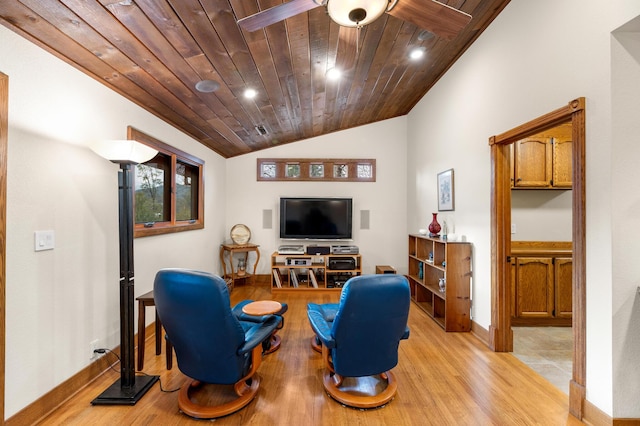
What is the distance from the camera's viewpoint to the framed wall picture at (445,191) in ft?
11.7

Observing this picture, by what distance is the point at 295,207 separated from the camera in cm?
518

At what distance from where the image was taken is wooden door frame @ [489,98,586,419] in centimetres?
183

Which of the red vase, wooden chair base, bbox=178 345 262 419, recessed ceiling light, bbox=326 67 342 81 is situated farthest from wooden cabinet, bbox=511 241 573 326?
wooden chair base, bbox=178 345 262 419

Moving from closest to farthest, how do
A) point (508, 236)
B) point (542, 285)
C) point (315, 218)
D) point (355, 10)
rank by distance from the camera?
point (355, 10) < point (508, 236) < point (542, 285) < point (315, 218)

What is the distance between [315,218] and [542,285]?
339 cm

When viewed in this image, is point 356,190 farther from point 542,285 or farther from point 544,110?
point 544,110

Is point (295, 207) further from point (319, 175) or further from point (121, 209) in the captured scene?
point (121, 209)

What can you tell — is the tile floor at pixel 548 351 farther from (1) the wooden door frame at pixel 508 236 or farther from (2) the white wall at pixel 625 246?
(2) the white wall at pixel 625 246

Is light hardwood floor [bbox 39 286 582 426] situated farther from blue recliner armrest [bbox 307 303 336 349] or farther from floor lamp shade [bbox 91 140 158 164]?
floor lamp shade [bbox 91 140 158 164]

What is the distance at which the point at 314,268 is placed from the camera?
5000 millimetres

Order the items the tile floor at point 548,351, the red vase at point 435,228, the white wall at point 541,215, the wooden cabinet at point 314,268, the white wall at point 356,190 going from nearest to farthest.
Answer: the tile floor at point 548,351
the white wall at point 541,215
the red vase at point 435,228
the wooden cabinet at point 314,268
the white wall at point 356,190

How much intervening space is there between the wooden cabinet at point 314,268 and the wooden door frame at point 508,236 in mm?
2369

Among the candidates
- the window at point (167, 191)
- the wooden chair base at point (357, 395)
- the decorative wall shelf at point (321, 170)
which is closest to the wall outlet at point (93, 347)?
the window at point (167, 191)

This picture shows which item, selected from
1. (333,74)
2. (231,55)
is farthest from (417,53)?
(231,55)
